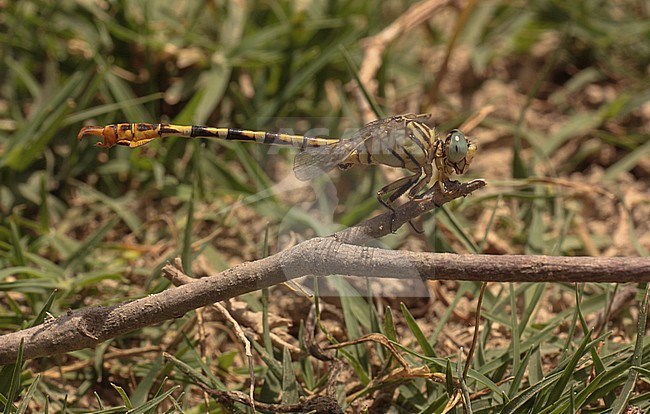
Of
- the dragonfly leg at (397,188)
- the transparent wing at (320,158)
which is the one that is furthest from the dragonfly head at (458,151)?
the transparent wing at (320,158)

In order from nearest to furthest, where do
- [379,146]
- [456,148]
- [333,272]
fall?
[333,272] → [456,148] → [379,146]

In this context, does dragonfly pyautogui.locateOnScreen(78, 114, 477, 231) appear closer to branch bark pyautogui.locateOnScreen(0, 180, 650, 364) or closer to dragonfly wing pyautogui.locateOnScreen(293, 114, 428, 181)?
dragonfly wing pyautogui.locateOnScreen(293, 114, 428, 181)

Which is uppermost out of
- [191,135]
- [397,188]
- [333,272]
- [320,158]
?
[191,135]

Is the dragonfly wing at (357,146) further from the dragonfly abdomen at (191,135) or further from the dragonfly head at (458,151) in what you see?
the dragonfly head at (458,151)

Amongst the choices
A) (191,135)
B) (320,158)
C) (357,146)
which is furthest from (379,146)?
(191,135)

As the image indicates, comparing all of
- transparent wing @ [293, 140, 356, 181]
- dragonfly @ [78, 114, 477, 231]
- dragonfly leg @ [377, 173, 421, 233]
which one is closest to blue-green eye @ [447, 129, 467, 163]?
dragonfly @ [78, 114, 477, 231]

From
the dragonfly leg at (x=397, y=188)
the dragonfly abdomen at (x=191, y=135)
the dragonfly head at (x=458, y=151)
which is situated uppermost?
the dragonfly abdomen at (x=191, y=135)

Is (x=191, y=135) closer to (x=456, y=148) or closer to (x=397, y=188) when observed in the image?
(x=397, y=188)

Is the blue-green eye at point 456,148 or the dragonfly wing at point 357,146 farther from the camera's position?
the dragonfly wing at point 357,146
